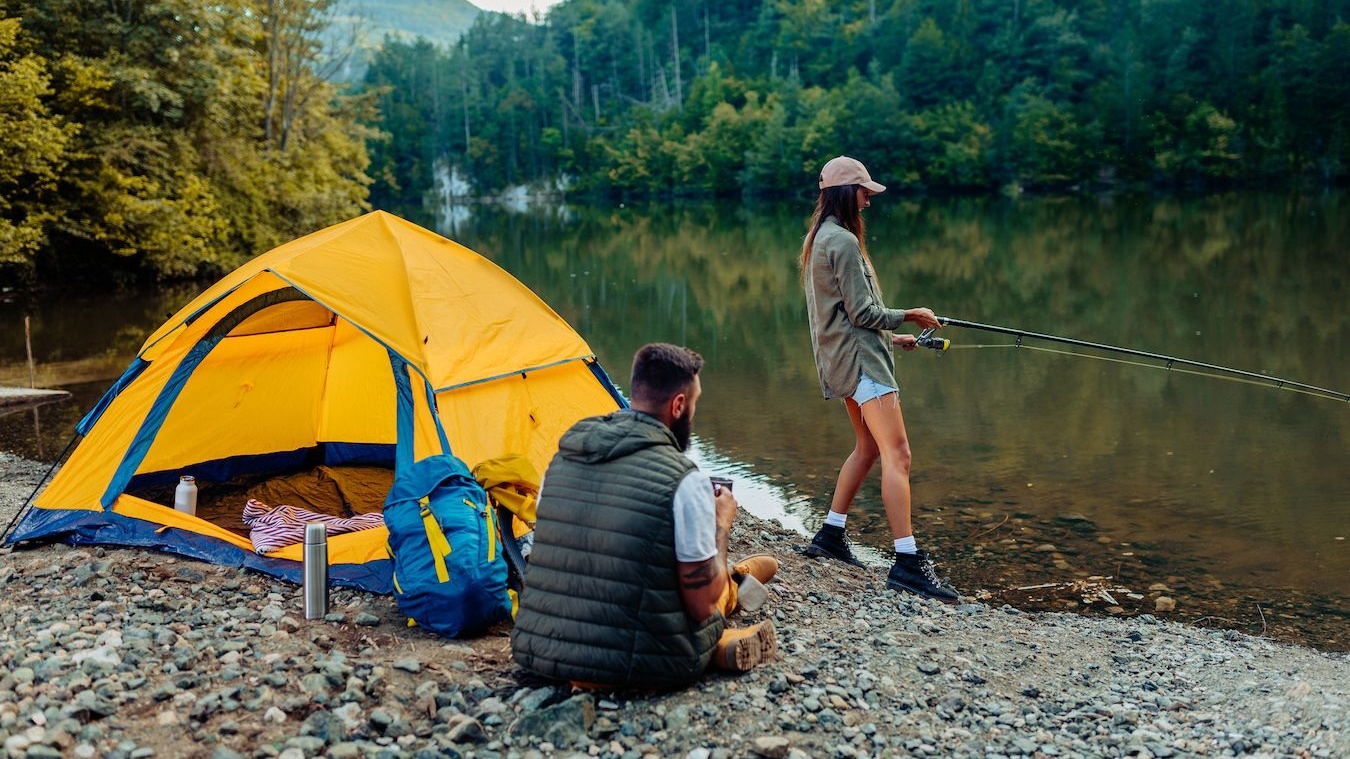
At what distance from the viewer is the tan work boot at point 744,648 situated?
14.5 ft

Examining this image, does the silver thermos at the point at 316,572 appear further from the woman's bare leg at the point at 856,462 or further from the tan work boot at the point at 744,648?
the woman's bare leg at the point at 856,462

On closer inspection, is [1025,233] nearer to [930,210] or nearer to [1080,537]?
[930,210]

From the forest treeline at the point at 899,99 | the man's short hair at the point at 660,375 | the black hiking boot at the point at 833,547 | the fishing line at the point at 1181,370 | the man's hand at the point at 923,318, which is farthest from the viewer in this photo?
the forest treeline at the point at 899,99

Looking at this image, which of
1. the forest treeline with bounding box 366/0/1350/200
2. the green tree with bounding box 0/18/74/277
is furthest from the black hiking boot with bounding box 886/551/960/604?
the forest treeline with bounding box 366/0/1350/200

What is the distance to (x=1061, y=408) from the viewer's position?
11852mm

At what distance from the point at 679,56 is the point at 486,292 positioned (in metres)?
109

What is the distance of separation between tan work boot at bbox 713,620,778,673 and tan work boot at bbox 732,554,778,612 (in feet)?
0.48

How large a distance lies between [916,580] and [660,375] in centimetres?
278

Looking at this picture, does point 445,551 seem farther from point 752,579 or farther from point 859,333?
point 859,333

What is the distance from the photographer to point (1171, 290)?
20.5 meters

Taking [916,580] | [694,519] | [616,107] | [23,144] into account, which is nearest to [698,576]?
[694,519]

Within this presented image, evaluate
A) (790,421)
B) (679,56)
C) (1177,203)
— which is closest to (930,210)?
(1177,203)

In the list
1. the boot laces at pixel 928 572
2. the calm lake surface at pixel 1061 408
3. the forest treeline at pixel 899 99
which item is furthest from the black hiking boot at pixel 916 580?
the forest treeline at pixel 899 99

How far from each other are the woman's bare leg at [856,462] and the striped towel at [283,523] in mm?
2699
